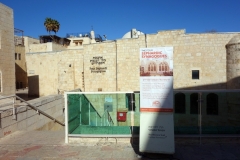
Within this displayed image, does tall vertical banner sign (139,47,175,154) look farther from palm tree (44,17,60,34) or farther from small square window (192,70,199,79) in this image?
palm tree (44,17,60,34)

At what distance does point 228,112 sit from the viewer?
4793mm

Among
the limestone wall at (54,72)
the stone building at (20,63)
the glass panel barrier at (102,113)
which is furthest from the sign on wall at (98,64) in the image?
the stone building at (20,63)

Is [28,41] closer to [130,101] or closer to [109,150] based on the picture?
[130,101]

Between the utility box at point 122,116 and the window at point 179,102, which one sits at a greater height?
the window at point 179,102

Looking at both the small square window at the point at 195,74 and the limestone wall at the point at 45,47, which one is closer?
the small square window at the point at 195,74

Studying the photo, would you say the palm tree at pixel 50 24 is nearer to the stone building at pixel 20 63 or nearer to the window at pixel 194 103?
the stone building at pixel 20 63

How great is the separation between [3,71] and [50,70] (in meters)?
8.34

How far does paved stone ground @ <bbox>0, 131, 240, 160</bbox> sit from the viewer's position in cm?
410

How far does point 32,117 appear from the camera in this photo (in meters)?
8.04

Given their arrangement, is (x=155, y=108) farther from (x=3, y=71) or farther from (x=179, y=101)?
(x=3, y=71)

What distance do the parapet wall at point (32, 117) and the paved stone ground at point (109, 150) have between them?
1.06m

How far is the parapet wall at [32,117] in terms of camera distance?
605cm

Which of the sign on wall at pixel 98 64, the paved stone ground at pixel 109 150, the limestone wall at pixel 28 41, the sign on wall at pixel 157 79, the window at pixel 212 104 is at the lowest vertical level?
the paved stone ground at pixel 109 150


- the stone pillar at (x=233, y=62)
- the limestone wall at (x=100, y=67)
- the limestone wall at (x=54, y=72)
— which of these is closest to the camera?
the stone pillar at (x=233, y=62)
